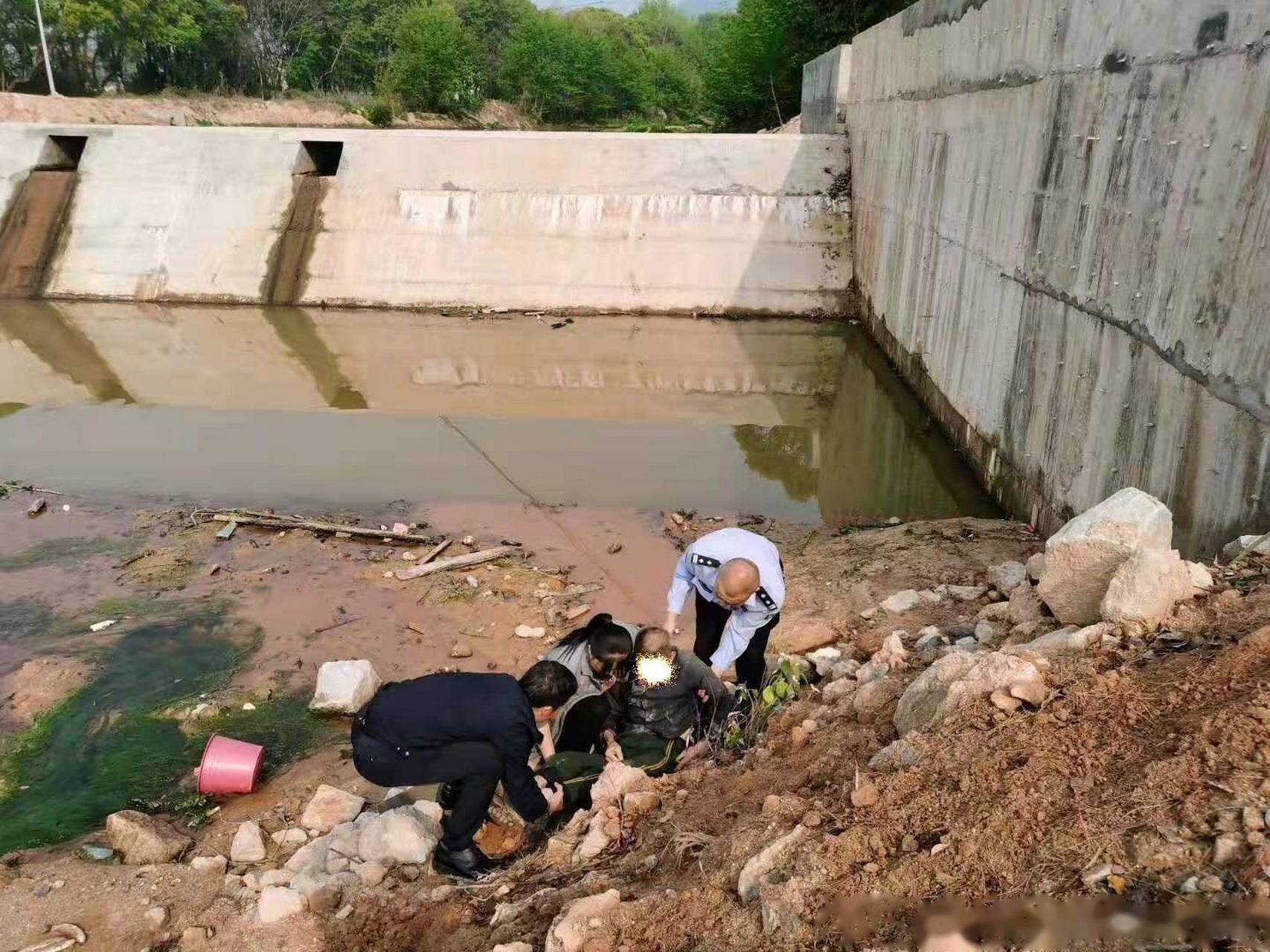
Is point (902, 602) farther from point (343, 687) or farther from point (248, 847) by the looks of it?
point (248, 847)

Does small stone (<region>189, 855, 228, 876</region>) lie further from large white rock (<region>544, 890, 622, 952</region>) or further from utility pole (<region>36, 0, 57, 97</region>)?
utility pole (<region>36, 0, 57, 97</region>)

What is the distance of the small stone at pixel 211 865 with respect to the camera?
11.9ft

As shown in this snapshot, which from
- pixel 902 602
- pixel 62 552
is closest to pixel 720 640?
pixel 902 602

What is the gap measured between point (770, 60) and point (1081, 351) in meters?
26.2

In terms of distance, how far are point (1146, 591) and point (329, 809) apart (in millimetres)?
3542

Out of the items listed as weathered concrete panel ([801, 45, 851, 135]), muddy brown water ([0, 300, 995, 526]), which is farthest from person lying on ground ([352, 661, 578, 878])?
weathered concrete panel ([801, 45, 851, 135])

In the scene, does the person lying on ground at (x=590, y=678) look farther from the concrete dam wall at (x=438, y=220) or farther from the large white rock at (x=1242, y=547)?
the concrete dam wall at (x=438, y=220)

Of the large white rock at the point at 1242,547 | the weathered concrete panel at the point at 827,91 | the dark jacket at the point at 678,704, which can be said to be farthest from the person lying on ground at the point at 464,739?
the weathered concrete panel at the point at 827,91

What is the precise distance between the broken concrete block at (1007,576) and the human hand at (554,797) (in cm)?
265

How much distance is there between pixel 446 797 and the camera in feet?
13.0

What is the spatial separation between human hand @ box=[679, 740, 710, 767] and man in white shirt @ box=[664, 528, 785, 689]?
0.39 m

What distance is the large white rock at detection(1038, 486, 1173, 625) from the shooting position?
11.3 feet

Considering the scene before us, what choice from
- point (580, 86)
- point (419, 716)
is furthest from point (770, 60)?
point (419, 716)

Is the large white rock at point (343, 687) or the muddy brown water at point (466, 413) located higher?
the muddy brown water at point (466, 413)
